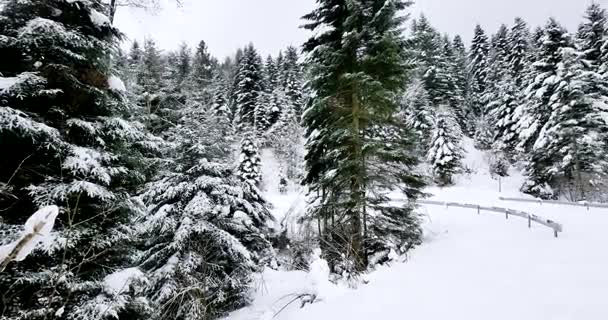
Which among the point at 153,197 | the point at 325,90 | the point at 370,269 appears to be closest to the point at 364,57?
the point at 325,90

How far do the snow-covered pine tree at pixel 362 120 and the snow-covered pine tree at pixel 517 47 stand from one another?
1604 inches

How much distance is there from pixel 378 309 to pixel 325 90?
855cm

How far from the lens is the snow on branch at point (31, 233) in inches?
51.5

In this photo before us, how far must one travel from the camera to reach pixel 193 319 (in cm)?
748

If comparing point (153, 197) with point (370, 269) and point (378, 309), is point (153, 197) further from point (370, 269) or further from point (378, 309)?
point (378, 309)

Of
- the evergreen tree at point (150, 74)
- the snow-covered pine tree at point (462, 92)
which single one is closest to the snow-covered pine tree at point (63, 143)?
the evergreen tree at point (150, 74)

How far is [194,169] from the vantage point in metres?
12.0

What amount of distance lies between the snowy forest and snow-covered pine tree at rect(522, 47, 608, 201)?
0.41 feet

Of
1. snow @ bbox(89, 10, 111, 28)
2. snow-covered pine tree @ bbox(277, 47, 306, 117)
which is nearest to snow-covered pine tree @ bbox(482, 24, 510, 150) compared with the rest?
snow-covered pine tree @ bbox(277, 47, 306, 117)

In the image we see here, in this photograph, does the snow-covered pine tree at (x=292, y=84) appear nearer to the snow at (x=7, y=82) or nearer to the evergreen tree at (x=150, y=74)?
the evergreen tree at (x=150, y=74)

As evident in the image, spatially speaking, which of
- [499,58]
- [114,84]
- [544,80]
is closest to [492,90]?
[499,58]

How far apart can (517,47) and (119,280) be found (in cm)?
5724

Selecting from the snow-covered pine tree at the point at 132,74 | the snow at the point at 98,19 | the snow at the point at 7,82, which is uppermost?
the snow-covered pine tree at the point at 132,74

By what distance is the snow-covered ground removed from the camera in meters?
5.47
